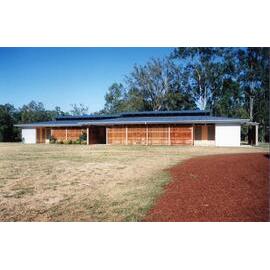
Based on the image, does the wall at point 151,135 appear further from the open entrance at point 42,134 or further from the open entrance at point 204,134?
the open entrance at point 42,134

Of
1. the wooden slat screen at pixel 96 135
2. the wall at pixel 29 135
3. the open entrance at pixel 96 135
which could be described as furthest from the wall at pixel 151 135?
the wall at pixel 29 135

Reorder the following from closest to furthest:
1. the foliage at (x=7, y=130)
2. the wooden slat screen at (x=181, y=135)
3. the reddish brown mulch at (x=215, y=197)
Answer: the reddish brown mulch at (x=215, y=197) < the wooden slat screen at (x=181, y=135) < the foliage at (x=7, y=130)

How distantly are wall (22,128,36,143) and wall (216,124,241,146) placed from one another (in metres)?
19.5

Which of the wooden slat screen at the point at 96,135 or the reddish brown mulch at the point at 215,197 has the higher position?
the wooden slat screen at the point at 96,135

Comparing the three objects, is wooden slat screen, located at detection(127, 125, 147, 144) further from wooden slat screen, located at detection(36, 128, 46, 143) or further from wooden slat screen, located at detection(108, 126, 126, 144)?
wooden slat screen, located at detection(36, 128, 46, 143)

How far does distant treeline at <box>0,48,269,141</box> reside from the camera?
121 feet

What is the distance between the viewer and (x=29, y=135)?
36688 mm

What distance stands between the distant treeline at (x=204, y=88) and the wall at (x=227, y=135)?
752 centimetres

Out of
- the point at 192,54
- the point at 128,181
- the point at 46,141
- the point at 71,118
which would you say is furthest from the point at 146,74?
the point at 128,181

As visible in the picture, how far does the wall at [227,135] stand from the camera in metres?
27.5

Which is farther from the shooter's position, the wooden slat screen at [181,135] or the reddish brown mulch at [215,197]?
the wooden slat screen at [181,135]

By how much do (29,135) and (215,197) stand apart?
3157 cm

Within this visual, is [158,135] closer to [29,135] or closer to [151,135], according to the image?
[151,135]

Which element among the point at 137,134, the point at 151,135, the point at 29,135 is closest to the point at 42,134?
the point at 29,135
